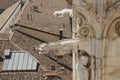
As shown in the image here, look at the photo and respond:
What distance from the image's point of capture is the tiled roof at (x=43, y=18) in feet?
163

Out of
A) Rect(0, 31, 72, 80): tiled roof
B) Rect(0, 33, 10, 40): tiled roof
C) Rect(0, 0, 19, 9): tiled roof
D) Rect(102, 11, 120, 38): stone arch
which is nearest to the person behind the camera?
Rect(102, 11, 120, 38): stone arch

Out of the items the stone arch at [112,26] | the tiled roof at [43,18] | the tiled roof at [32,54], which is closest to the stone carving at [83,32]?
the stone arch at [112,26]

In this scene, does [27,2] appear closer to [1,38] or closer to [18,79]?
[1,38]

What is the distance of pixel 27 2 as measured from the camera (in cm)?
5484

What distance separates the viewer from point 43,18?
176 ft

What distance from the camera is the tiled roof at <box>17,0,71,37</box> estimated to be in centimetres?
4978

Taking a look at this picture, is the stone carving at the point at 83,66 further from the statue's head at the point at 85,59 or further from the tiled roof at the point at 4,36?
the tiled roof at the point at 4,36

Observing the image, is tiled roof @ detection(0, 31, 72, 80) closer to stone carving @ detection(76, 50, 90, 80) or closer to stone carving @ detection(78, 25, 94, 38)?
stone carving @ detection(76, 50, 90, 80)

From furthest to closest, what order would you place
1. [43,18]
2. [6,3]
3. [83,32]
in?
[6,3], [43,18], [83,32]

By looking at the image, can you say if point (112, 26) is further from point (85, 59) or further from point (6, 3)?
point (6, 3)

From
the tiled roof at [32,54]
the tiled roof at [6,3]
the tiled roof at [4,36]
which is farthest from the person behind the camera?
the tiled roof at [6,3]

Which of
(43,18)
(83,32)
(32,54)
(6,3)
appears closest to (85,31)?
(83,32)

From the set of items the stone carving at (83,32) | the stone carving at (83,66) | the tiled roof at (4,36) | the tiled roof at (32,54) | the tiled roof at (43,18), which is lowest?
the tiled roof at (32,54)

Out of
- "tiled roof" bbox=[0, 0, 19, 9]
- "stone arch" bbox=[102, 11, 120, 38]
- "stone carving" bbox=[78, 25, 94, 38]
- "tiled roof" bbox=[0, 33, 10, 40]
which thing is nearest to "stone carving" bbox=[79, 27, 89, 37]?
"stone carving" bbox=[78, 25, 94, 38]
